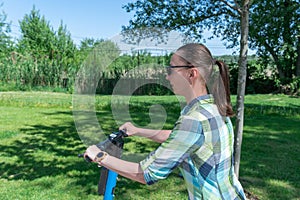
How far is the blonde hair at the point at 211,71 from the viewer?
4.22 feet

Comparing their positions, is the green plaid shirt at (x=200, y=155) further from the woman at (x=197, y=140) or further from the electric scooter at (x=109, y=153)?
the electric scooter at (x=109, y=153)

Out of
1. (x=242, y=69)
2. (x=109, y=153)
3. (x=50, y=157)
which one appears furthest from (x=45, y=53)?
(x=109, y=153)

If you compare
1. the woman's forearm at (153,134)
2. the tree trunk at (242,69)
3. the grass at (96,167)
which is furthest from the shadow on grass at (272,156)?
the woman's forearm at (153,134)

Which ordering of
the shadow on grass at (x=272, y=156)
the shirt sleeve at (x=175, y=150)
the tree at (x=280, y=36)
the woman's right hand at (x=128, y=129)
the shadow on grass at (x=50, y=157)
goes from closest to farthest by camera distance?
the shirt sleeve at (x=175, y=150)
the woman's right hand at (x=128, y=129)
the shadow on grass at (x=272, y=156)
the shadow on grass at (x=50, y=157)
the tree at (x=280, y=36)

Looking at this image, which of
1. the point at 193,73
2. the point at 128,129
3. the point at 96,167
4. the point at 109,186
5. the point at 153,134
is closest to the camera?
the point at 193,73

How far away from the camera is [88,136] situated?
142 cm

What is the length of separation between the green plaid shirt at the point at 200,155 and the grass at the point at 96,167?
333 mm

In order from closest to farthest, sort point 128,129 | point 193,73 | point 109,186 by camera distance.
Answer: point 193,73
point 109,186
point 128,129

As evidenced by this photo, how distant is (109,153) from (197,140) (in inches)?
15.2

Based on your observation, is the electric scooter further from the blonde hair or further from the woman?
the blonde hair

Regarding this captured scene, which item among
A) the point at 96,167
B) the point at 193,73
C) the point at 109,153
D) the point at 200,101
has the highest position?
the point at 193,73

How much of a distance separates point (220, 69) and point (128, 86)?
0.44 meters

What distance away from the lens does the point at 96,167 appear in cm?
443

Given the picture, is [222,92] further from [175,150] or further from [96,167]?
[96,167]
